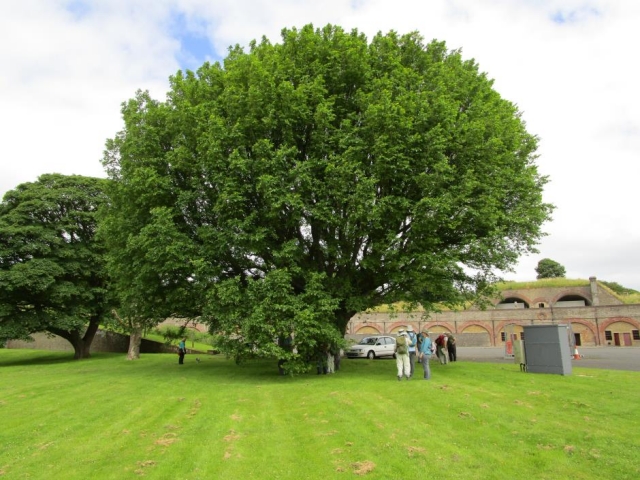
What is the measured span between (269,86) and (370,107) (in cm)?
405

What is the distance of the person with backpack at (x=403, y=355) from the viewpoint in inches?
581

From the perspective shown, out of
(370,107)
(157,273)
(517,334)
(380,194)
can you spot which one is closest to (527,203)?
(380,194)

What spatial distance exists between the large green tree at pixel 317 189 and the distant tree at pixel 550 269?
90.4 metres

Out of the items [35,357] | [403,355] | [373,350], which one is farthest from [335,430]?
[35,357]

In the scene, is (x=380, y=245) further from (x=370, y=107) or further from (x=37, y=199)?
(x=37, y=199)

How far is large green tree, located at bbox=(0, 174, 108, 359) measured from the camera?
2866 centimetres

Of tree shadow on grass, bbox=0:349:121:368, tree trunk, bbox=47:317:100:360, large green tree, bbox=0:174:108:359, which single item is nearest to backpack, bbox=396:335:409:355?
large green tree, bbox=0:174:108:359

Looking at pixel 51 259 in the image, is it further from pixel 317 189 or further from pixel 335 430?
pixel 335 430

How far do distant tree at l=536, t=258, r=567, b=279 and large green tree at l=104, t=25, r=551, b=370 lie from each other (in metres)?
90.4

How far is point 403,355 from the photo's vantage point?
14.9 metres

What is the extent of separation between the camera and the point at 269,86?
16.6 m

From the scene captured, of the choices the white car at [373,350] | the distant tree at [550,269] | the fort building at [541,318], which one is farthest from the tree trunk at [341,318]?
the distant tree at [550,269]

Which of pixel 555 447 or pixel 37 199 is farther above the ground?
pixel 37 199

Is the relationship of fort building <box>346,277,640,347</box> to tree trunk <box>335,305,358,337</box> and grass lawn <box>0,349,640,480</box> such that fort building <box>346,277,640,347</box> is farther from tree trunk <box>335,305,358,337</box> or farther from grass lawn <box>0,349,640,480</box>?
grass lawn <box>0,349,640,480</box>
